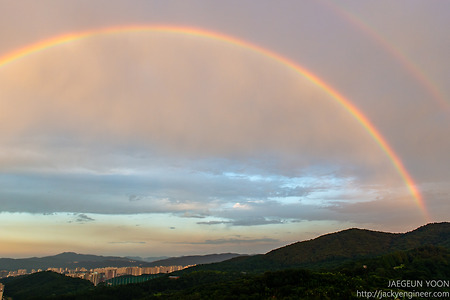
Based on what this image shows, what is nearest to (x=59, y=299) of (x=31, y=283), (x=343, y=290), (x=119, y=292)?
(x=119, y=292)

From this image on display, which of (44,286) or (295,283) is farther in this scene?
(44,286)

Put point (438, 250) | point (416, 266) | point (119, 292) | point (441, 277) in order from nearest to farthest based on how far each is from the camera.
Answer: point (441, 277)
point (416, 266)
point (438, 250)
point (119, 292)

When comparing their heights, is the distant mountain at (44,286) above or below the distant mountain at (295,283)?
below

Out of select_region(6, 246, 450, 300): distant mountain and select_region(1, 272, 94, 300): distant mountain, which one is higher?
select_region(6, 246, 450, 300): distant mountain

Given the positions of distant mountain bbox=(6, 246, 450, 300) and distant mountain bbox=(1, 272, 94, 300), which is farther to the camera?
distant mountain bbox=(1, 272, 94, 300)

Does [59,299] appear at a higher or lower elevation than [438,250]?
lower

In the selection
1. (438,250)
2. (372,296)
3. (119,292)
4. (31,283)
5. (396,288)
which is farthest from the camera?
(31,283)

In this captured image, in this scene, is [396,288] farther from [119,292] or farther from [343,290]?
[119,292]

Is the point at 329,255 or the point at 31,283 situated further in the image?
the point at 329,255

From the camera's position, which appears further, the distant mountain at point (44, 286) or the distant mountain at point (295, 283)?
the distant mountain at point (44, 286)

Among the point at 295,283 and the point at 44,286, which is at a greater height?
the point at 295,283
